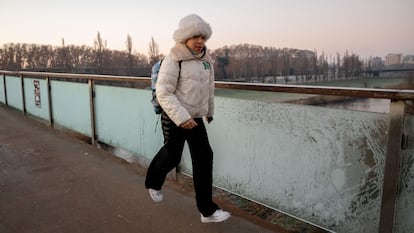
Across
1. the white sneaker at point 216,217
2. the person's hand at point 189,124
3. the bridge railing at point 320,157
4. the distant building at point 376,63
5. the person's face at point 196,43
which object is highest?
the distant building at point 376,63

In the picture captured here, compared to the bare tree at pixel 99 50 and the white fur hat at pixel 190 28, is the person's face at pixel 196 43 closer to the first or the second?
the white fur hat at pixel 190 28

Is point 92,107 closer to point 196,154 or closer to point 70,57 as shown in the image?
point 196,154

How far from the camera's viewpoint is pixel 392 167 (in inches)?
61.2

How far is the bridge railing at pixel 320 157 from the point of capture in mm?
1559

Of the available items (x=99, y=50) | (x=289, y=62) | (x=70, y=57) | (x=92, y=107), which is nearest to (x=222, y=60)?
(x=289, y=62)

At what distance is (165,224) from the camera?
2.12 metres

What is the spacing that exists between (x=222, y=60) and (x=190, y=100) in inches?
2088

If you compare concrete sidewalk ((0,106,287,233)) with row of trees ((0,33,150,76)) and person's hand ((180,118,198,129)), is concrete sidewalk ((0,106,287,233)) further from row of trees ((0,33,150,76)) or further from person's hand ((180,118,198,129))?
row of trees ((0,33,150,76))

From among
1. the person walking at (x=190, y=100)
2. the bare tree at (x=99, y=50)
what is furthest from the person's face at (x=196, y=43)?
the bare tree at (x=99, y=50)

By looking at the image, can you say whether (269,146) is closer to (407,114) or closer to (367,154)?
(367,154)

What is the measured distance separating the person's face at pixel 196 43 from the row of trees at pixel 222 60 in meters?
50.9

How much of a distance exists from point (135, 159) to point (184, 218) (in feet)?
5.25

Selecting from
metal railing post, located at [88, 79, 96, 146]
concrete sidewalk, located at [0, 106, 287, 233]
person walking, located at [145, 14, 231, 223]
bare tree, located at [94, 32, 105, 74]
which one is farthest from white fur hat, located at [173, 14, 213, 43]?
bare tree, located at [94, 32, 105, 74]

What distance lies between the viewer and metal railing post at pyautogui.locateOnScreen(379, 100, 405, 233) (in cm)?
151
